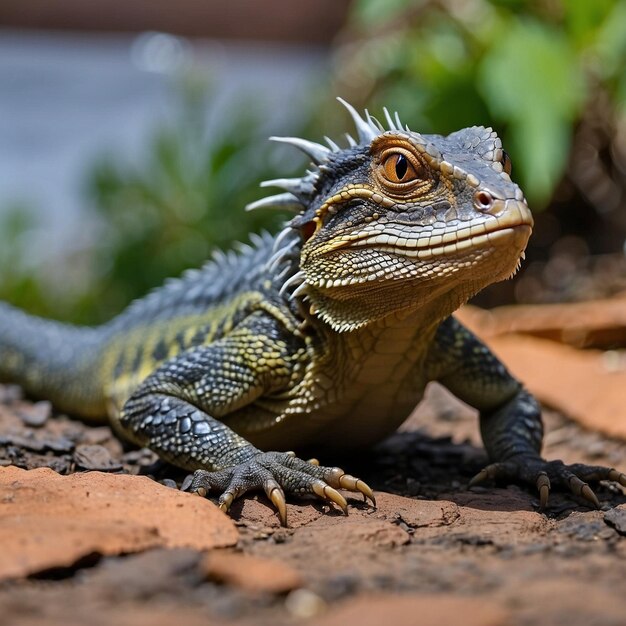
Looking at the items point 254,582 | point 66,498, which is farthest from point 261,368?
point 254,582

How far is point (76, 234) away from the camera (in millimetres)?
20547

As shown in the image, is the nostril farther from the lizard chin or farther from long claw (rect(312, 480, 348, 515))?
long claw (rect(312, 480, 348, 515))

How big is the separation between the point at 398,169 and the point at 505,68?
832cm

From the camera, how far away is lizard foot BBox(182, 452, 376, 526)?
494 centimetres

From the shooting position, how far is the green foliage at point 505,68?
1233 centimetres

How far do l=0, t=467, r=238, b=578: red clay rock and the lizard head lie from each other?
1.59 metres

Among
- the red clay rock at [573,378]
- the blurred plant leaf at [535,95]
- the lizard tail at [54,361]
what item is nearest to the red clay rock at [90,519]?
the lizard tail at [54,361]

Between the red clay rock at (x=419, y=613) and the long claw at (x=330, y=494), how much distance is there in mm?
1571

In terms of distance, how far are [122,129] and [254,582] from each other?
2146 centimetres

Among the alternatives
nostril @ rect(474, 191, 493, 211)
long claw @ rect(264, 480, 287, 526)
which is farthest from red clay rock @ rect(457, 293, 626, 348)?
long claw @ rect(264, 480, 287, 526)

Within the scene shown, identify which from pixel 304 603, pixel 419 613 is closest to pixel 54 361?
pixel 304 603

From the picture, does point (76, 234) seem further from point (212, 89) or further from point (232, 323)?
point (232, 323)

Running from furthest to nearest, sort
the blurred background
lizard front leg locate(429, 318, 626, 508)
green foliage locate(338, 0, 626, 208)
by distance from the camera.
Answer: the blurred background, green foliage locate(338, 0, 626, 208), lizard front leg locate(429, 318, 626, 508)

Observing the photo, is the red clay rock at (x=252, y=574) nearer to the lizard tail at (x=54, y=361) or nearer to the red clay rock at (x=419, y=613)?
the red clay rock at (x=419, y=613)
